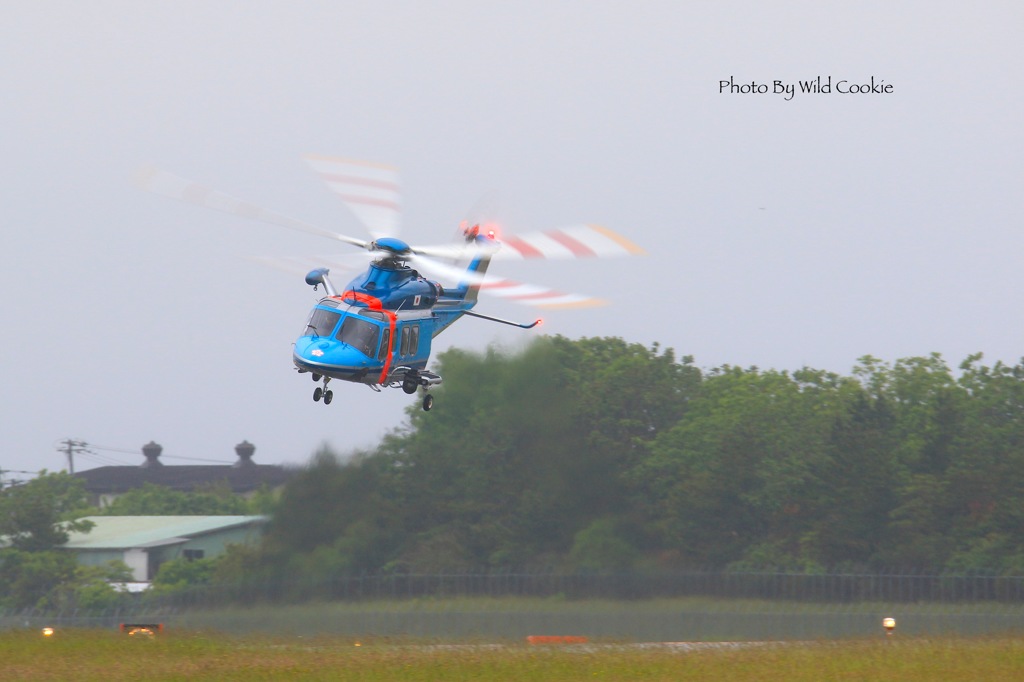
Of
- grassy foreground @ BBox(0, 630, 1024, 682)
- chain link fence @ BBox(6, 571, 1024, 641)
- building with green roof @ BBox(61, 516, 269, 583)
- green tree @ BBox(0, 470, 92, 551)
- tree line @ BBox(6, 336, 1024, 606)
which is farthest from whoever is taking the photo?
building with green roof @ BBox(61, 516, 269, 583)

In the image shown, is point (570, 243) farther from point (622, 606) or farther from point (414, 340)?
point (622, 606)

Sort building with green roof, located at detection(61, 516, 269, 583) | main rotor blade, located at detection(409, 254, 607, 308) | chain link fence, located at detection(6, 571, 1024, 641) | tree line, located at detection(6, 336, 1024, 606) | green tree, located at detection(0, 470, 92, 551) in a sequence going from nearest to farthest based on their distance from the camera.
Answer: main rotor blade, located at detection(409, 254, 607, 308), chain link fence, located at detection(6, 571, 1024, 641), tree line, located at detection(6, 336, 1024, 606), green tree, located at detection(0, 470, 92, 551), building with green roof, located at detection(61, 516, 269, 583)

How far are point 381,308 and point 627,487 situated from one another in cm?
1993

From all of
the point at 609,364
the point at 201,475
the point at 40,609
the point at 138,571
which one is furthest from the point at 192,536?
the point at 201,475

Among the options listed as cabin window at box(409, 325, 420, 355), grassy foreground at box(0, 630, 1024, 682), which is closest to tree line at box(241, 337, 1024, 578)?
grassy foreground at box(0, 630, 1024, 682)

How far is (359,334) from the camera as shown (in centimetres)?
2167

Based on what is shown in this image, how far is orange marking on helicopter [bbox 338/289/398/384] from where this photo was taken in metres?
22.0

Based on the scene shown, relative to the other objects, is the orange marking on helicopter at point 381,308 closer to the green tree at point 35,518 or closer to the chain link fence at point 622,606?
the chain link fence at point 622,606

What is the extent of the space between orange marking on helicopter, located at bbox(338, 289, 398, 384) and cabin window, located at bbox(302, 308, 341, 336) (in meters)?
0.41

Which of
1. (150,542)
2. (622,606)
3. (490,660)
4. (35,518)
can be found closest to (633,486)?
(622,606)

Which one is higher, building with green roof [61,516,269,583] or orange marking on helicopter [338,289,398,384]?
orange marking on helicopter [338,289,398,384]

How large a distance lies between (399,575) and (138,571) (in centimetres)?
2232

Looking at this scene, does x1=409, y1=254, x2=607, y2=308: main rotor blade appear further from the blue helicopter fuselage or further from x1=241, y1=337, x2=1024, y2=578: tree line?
x1=241, y1=337, x2=1024, y2=578: tree line

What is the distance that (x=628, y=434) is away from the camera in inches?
1737
